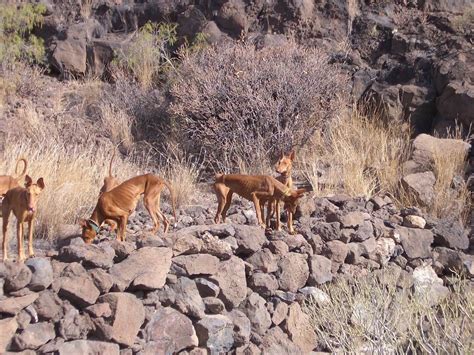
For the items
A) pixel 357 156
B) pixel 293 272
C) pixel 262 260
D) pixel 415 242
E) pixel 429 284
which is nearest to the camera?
pixel 262 260

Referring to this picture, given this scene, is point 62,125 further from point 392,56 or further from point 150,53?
point 392,56

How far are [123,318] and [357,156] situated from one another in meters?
5.95

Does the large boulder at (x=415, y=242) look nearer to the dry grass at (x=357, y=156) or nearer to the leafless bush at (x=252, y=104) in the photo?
the dry grass at (x=357, y=156)

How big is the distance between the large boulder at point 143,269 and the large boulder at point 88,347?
45 centimetres

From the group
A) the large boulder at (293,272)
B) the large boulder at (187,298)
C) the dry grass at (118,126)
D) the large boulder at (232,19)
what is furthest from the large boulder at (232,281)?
the large boulder at (232,19)

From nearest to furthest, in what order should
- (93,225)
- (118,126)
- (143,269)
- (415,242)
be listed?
(143,269) → (93,225) → (415,242) → (118,126)

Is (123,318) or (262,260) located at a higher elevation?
(123,318)

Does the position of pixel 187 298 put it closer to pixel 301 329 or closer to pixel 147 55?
pixel 301 329

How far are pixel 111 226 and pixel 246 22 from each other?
962 centimetres

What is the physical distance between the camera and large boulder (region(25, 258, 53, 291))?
5.14m

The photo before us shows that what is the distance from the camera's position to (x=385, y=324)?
19.8ft

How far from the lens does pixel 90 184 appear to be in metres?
8.55

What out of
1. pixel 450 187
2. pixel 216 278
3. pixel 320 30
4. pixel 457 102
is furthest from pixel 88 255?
pixel 320 30

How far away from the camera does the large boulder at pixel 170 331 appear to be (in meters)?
5.90
